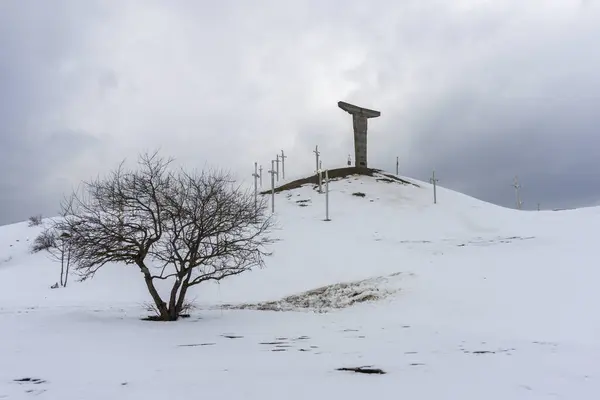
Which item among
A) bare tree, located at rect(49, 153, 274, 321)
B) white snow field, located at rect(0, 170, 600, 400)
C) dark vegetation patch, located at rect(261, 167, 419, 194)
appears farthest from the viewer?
dark vegetation patch, located at rect(261, 167, 419, 194)

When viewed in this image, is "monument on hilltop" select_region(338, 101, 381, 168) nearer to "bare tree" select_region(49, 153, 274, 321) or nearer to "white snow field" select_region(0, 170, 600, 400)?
"white snow field" select_region(0, 170, 600, 400)

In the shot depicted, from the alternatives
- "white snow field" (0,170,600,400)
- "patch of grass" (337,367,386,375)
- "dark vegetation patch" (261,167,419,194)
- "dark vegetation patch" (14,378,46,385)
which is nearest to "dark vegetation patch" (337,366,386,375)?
"patch of grass" (337,367,386,375)

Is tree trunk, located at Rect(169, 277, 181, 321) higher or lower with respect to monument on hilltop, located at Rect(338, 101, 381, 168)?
lower

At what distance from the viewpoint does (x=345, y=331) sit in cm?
1017

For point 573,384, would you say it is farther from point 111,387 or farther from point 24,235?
point 24,235

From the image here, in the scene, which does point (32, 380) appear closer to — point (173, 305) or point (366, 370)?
point (366, 370)

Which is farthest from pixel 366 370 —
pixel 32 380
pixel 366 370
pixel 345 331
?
pixel 32 380

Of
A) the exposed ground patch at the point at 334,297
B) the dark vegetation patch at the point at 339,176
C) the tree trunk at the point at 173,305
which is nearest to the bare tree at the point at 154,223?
the tree trunk at the point at 173,305

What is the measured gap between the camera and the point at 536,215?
1481 inches

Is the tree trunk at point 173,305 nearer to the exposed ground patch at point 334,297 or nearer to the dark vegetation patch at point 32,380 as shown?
the exposed ground patch at point 334,297

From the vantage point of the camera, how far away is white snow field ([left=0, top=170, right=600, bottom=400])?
550cm

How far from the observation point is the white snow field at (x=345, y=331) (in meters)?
5.50

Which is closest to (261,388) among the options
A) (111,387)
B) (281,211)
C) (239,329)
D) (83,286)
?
(111,387)

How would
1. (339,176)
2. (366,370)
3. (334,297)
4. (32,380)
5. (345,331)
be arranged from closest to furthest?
(32,380)
(366,370)
(345,331)
(334,297)
(339,176)
